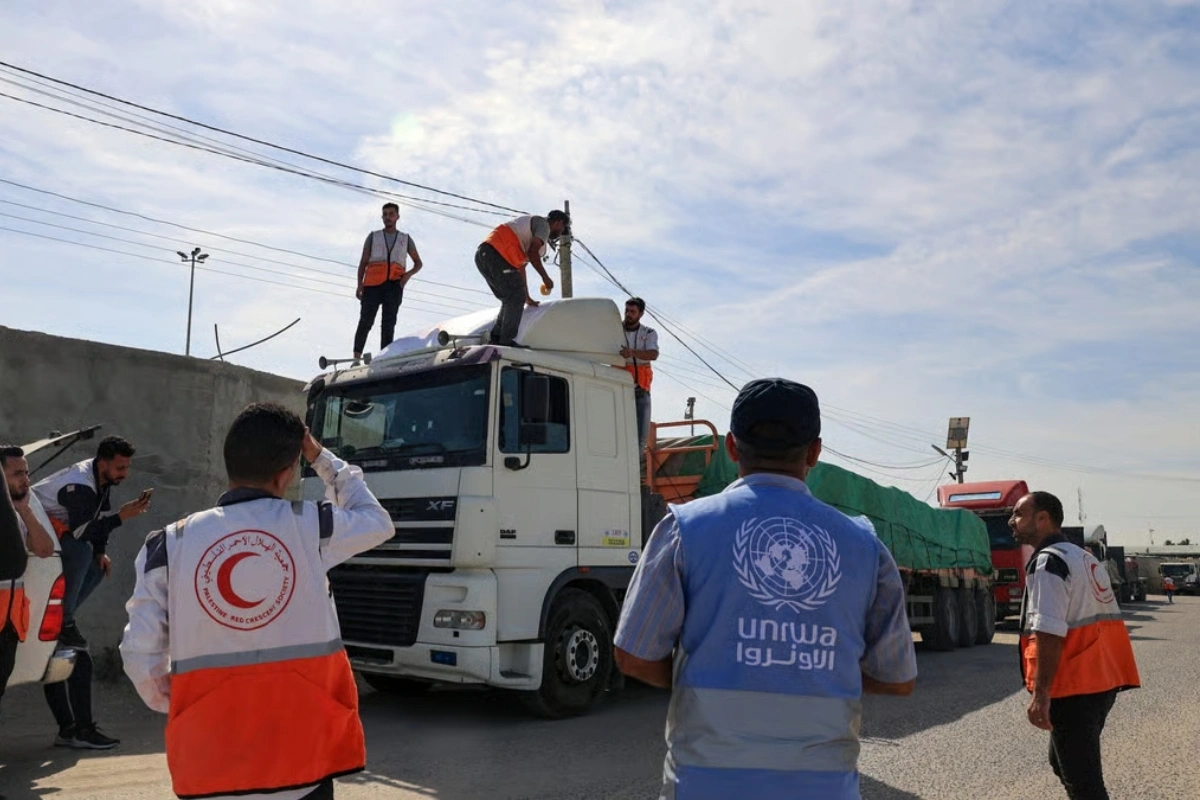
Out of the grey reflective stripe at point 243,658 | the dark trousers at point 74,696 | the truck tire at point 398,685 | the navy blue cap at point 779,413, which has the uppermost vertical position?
the navy blue cap at point 779,413

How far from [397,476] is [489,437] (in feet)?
2.71

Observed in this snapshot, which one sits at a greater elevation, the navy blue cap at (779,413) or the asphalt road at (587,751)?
the navy blue cap at (779,413)

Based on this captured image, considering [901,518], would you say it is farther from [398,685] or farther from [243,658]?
[243,658]

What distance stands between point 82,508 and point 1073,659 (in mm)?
5956

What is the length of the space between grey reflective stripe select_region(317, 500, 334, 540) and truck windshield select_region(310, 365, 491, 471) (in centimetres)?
474

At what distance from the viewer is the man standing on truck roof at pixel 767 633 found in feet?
6.87

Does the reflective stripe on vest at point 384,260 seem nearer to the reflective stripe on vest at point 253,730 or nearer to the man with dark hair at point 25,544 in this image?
the man with dark hair at point 25,544

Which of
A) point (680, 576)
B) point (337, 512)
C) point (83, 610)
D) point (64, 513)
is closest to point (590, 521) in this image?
point (64, 513)

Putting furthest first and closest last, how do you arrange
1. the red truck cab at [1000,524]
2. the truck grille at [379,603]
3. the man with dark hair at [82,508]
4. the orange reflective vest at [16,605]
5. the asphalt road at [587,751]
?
1. the red truck cab at [1000,524]
2. the truck grille at [379,603]
3. the man with dark hair at [82,508]
4. the asphalt road at [587,751]
5. the orange reflective vest at [16,605]

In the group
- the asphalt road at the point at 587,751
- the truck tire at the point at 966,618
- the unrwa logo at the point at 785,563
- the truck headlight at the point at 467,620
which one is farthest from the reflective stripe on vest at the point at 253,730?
the truck tire at the point at 966,618

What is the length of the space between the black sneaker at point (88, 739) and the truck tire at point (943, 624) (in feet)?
39.3

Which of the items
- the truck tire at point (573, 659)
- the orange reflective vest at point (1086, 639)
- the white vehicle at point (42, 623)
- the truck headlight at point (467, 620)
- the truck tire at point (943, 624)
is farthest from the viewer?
the truck tire at point (943, 624)

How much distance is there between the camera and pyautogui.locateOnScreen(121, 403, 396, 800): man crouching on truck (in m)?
2.51

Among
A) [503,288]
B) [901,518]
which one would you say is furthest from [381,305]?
[901,518]
